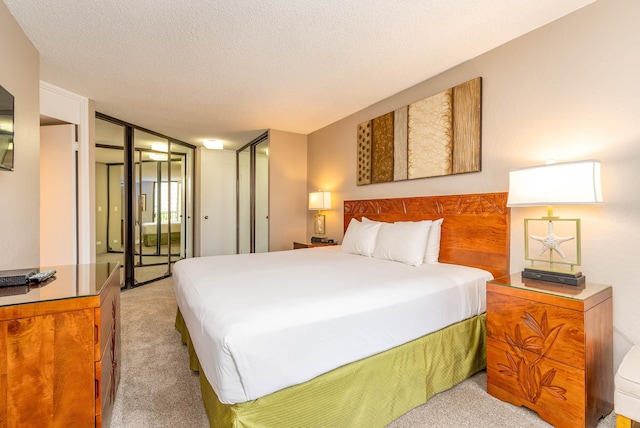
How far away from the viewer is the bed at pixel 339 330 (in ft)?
3.84

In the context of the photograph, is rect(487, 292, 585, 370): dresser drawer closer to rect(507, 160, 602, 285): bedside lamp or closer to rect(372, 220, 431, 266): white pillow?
rect(507, 160, 602, 285): bedside lamp

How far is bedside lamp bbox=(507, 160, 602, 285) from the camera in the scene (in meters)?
1.60

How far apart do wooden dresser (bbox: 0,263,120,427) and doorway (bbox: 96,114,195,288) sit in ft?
11.7

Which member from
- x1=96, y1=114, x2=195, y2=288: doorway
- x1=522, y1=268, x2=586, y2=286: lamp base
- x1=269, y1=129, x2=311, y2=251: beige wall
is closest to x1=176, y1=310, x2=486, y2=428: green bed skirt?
x1=522, y1=268, x2=586, y2=286: lamp base

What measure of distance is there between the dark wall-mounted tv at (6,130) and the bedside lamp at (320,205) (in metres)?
2.99

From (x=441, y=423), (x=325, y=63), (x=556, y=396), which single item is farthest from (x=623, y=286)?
(x=325, y=63)

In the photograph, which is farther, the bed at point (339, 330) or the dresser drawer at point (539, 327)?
Result: the dresser drawer at point (539, 327)

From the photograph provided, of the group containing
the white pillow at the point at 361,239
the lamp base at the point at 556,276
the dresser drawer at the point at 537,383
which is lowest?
the dresser drawer at the point at 537,383

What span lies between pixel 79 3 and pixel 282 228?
3.37 m

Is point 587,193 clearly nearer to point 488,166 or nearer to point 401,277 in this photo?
point 488,166

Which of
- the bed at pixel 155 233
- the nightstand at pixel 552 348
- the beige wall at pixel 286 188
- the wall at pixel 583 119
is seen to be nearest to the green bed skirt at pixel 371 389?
the nightstand at pixel 552 348

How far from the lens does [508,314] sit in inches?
67.8

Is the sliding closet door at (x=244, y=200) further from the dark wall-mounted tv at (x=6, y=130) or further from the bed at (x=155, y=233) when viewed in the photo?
the dark wall-mounted tv at (x=6, y=130)

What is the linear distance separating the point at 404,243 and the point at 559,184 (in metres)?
1.16
